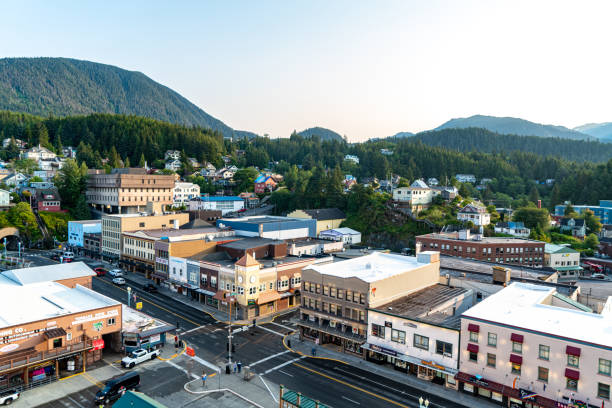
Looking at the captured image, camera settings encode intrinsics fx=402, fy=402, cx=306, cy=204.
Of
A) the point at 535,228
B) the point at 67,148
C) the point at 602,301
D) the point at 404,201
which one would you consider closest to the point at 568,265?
the point at 535,228

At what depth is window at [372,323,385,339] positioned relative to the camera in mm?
43750

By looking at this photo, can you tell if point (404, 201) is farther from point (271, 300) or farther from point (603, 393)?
point (603, 393)

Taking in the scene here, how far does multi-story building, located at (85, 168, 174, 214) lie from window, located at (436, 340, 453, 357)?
9812cm

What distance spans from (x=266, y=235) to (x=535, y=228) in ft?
265

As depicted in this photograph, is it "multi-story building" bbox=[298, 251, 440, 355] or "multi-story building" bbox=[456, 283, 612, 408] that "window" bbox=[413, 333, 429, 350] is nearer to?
"multi-story building" bbox=[456, 283, 612, 408]

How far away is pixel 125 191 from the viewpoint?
12412cm

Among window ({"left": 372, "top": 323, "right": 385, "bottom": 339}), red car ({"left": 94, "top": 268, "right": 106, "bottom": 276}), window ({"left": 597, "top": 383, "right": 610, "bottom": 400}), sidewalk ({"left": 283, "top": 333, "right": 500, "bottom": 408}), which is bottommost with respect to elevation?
sidewalk ({"left": 283, "top": 333, "right": 500, "bottom": 408})

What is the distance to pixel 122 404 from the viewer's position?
2555cm

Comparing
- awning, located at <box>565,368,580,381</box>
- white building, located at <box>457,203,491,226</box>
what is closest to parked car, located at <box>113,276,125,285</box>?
awning, located at <box>565,368,580,381</box>

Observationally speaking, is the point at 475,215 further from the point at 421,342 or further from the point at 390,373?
the point at 390,373

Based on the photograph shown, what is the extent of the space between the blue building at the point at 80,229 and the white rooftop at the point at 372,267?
241 ft

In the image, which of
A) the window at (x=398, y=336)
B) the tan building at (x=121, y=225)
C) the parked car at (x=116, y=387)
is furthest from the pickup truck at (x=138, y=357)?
the tan building at (x=121, y=225)

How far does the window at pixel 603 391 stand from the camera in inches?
1213

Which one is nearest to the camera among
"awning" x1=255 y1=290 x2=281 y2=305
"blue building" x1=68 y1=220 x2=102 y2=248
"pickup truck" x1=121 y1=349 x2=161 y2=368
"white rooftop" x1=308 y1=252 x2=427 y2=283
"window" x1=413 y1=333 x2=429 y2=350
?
"window" x1=413 y1=333 x2=429 y2=350
